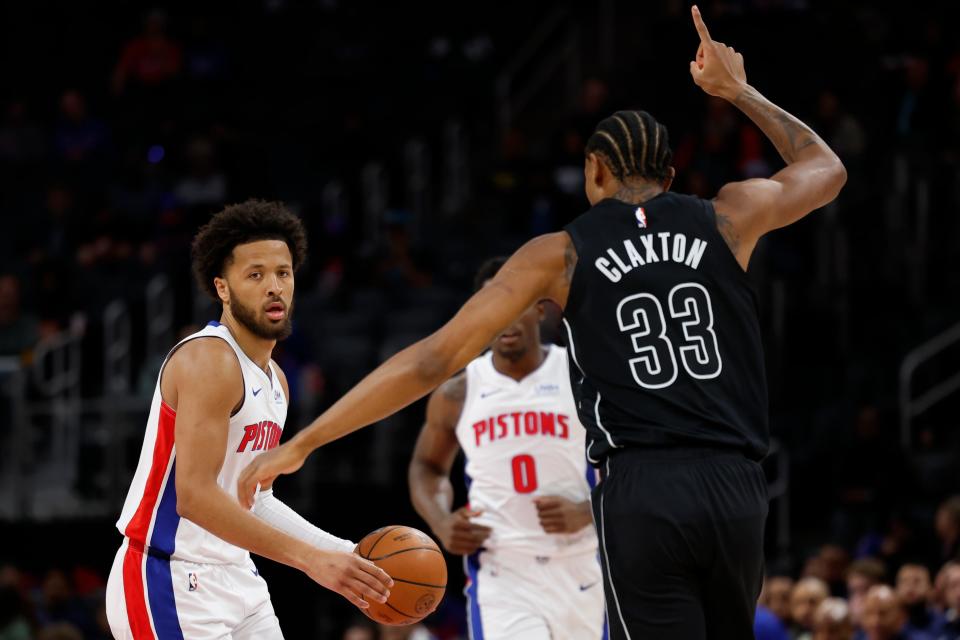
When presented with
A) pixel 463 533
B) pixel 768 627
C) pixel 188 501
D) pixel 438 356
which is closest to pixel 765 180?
pixel 438 356

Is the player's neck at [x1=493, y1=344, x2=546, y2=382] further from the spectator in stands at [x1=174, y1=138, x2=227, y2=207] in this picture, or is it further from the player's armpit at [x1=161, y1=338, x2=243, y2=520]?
the spectator in stands at [x1=174, y1=138, x2=227, y2=207]

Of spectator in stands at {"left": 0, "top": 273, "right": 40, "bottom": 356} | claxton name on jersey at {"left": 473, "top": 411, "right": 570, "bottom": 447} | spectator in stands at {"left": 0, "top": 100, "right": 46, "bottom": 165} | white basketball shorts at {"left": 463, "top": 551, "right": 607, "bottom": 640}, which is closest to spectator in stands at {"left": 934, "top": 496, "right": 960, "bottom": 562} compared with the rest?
white basketball shorts at {"left": 463, "top": 551, "right": 607, "bottom": 640}

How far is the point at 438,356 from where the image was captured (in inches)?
194

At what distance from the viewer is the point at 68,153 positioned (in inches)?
734

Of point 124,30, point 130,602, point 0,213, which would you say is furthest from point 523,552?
point 124,30

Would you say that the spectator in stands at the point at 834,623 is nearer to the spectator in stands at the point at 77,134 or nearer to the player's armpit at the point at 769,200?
the player's armpit at the point at 769,200

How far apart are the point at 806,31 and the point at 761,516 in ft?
41.0

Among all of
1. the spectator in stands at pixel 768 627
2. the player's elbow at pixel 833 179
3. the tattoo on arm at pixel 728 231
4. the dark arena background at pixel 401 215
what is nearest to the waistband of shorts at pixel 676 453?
the tattoo on arm at pixel 728 231

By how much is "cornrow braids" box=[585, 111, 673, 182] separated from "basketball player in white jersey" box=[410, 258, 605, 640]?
2281 mm

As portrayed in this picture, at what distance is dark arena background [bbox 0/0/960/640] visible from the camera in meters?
12.9

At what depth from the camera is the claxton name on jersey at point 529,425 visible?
7.56 metres

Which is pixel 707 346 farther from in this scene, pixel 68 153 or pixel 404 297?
pixel 68 153

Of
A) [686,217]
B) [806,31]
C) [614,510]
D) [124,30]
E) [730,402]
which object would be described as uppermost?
[124,30]

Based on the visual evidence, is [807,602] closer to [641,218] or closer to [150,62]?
[641,218]
